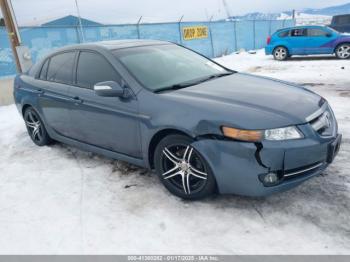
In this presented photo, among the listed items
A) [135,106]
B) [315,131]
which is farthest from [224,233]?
[135,106]

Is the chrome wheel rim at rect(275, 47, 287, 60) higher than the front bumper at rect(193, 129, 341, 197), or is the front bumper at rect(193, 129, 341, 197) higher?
the front bumper at rect(193, 129, 341, 197)

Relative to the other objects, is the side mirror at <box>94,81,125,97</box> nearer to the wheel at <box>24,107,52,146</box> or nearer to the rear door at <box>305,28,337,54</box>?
the wheel at <box>24,107,52,146</box>

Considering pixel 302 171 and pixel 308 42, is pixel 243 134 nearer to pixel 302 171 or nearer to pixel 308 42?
pixel 302 171

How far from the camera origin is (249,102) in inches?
125

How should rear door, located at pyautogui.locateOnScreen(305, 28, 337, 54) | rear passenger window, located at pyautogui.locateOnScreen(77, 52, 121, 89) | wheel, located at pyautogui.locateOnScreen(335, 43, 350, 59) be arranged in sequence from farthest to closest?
rear door, located at pyautogui.locateOnScreen(305, 28, 337, 54) < wheel, located at pyautogui.locateOnScreen(335, 43, 350, 59) < rear passenger window, located at pyautogui.locateOnScreen(77, 52, 121, 89)

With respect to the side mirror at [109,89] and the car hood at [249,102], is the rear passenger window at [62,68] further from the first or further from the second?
the car hood at [249,102]

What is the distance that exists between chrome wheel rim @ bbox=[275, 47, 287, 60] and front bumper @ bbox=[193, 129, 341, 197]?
13.5 m

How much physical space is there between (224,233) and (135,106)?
1.54 metres

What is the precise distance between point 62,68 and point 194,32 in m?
14.7

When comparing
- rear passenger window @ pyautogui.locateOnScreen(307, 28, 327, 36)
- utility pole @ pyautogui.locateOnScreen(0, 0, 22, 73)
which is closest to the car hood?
utility pole @ pyautogui.locateOnScreen(0, 0, 22, 73)

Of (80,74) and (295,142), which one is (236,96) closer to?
(295,142)

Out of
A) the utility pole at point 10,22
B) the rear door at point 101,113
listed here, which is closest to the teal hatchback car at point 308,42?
the utility pole at point 10,22

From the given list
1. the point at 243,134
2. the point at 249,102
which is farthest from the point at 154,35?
the point at 243,134

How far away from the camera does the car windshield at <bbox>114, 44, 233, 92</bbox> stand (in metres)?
3.72
